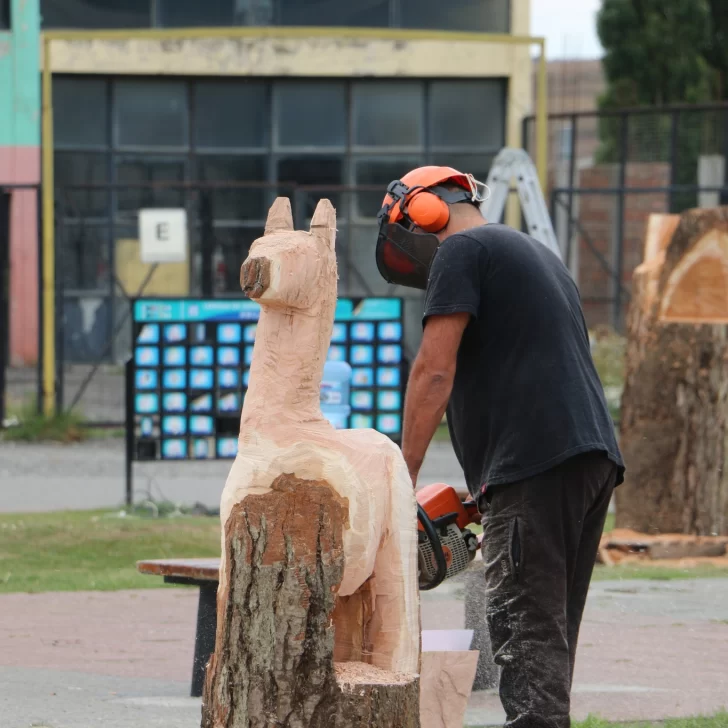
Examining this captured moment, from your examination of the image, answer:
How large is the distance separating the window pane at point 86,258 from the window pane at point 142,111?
1411 millimetres

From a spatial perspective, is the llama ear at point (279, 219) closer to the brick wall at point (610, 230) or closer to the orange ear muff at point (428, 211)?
the orange ear muff at point (428, 211)

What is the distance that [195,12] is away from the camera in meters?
19.7

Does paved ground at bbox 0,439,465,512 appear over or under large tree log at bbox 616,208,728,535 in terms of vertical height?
under

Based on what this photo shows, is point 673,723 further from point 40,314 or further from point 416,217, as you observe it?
point 40,314

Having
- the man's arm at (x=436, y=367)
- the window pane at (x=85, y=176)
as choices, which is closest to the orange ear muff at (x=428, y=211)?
the man's arm at (x=436, y=367)

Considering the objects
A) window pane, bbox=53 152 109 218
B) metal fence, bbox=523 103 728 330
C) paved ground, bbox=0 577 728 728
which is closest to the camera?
paved ground, bbox=0 577 728 728

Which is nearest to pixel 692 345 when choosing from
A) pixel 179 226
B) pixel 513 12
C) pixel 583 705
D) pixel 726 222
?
pixel 726 222

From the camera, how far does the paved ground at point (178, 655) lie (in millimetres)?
5102

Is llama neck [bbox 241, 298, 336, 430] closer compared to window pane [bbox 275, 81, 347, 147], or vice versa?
llama neck [bbox 241, 298, 336, 430]

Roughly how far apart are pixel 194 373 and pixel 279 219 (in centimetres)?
642

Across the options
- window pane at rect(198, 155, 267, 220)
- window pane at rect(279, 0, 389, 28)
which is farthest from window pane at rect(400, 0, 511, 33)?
window pane at rect(198, 155, 267, 220)

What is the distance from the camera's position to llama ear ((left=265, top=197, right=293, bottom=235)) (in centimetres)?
352

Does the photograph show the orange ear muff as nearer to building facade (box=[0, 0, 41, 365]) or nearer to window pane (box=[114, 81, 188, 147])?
building facade (box=[0, 0, 41, 365])

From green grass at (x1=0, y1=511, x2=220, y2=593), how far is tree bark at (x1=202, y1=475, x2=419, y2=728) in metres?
4.27
